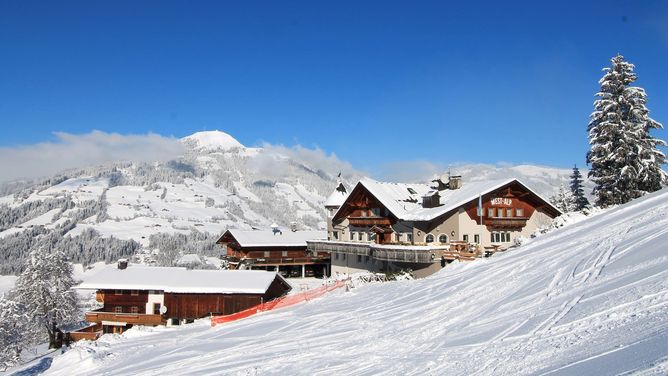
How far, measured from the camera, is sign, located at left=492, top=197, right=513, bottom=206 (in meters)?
43.5

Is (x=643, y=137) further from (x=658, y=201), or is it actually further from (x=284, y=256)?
(x=284, y=256)

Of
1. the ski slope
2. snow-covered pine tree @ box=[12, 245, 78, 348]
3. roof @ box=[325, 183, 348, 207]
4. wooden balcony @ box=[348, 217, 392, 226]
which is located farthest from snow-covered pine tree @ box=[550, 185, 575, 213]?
snow-covered pine tree @ box=[12, 245, 78, 348]

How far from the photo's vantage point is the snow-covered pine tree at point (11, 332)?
43.0 metres

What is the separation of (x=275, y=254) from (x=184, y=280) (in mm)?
19262

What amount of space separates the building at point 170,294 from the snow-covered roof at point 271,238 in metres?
14.4

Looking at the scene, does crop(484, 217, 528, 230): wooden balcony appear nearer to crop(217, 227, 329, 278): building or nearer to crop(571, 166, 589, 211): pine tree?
crop(571, 166, 589, 211): pine tree

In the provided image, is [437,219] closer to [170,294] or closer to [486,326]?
[170,294]

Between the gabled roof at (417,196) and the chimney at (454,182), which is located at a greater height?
the chimney at (454,182)

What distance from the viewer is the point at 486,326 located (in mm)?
14594

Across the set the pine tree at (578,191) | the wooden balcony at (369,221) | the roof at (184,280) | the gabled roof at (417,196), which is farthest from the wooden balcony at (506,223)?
the roof at (184,280)

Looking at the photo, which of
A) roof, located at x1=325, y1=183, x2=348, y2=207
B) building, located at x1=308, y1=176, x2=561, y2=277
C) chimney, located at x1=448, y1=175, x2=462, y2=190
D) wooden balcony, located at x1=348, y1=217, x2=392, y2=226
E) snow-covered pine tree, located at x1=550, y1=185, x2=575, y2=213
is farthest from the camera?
snow-covered pine tree, located at x1=550, y1=185, x2=575, y2=213

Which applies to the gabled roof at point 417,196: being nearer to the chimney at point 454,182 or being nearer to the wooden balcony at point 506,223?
the chimney at point 454,182

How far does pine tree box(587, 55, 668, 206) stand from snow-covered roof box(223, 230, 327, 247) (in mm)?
38547

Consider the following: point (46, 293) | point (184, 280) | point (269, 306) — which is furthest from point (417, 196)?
point (46, 293)
